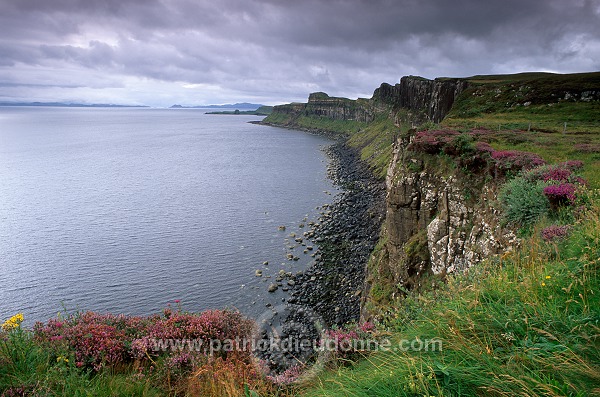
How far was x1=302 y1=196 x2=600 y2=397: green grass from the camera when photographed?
3715 mm

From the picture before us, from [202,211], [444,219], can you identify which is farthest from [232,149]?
[444,219]

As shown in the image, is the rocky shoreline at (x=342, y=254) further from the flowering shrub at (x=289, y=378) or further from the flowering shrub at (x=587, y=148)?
the flowering shrub at (x=587, y=148)

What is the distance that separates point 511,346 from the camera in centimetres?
441

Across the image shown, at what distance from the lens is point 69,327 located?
9328mm

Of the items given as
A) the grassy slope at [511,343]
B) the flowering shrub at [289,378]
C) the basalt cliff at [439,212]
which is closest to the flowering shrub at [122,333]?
the flowering shrub at [289,378]

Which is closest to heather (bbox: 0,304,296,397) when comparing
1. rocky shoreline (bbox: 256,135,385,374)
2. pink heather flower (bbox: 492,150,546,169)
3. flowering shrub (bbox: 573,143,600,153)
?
rocky shoreline (bbox: 256,135,385,374)

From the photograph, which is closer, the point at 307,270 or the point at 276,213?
the point at 307,270

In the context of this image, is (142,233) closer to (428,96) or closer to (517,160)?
(517,160)

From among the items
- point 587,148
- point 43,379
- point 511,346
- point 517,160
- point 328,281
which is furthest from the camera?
point 328,281

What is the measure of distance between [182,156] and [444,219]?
112452mm

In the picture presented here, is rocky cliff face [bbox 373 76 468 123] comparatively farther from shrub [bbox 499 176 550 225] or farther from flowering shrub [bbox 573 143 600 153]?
shrub [bbox 499 176 550 225]

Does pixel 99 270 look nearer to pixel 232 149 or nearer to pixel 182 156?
pixel 182 156

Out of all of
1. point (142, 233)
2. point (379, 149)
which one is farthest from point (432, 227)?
point (379, 149)

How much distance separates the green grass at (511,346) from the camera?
3.71 m
